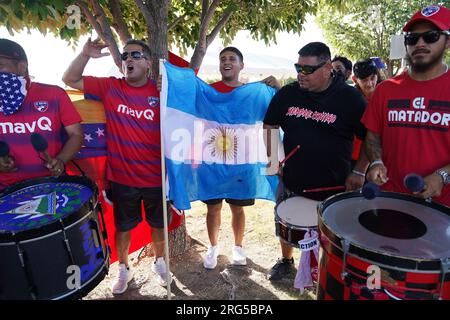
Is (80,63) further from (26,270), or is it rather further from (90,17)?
(26,270)

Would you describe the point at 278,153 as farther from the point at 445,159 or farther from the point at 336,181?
the point at 445,159

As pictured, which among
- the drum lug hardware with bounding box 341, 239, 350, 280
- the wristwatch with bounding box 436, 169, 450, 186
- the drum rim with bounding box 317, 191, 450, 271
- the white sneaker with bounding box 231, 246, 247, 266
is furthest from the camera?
the white sneaker with bounding box 231, 246, 247, 266

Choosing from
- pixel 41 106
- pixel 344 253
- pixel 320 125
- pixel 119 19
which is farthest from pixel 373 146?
pixel 119 19

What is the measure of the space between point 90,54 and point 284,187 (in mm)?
2404

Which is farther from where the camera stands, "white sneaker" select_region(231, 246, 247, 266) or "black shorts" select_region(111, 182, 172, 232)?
"white sneaker" select_region(231, 246, 247, 266)

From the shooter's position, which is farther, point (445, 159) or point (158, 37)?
point (158, 37)

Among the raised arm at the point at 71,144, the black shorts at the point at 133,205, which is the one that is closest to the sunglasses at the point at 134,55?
the raised arm at the point at 71,144

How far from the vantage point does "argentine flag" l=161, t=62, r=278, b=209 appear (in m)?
3.58

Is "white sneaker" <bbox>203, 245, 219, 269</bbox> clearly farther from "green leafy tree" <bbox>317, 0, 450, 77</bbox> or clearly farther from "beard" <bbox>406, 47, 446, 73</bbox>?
"green leafy tree" <bbox>317, 0, 450, 77</bbox>

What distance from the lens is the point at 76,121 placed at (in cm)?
298

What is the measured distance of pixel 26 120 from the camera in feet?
9.26

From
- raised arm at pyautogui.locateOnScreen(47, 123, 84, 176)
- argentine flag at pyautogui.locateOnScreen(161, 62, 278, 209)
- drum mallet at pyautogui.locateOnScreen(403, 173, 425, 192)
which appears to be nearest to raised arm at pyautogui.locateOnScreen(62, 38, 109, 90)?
raised arm at pyautogui.locateOnScreen(47, 123, 84, 176)

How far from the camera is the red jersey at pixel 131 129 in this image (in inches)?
130
